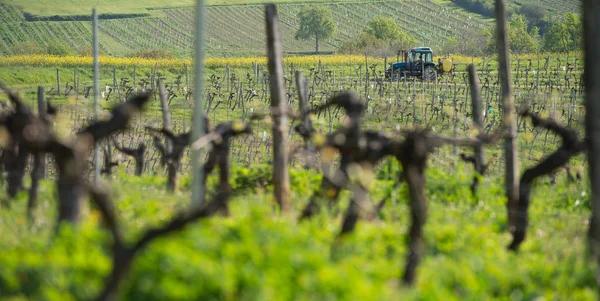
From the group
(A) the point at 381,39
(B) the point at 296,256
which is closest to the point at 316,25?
(A) the point at 381,39

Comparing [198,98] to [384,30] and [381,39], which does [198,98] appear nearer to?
[381,39]

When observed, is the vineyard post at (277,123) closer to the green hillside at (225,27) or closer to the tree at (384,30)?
the green hillside at (225,27)

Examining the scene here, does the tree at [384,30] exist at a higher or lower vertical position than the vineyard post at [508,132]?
higher

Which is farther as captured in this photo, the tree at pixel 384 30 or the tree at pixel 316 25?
the tree at pixel 316 25

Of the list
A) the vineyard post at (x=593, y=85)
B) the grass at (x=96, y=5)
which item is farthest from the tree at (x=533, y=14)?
the vineyard post at (x=593, y=85)

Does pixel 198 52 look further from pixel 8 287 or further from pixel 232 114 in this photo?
pixel 232 114

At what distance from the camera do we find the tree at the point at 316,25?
289 feet

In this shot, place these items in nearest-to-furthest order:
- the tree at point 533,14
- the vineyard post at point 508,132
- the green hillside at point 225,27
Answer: the vineyard post at point 508,132
the green hillside at point 225,27
the tree at point 533,14

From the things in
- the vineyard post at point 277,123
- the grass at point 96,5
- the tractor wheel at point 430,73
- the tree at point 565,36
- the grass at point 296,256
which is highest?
the grass at point 96,5

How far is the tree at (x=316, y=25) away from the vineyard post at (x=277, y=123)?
77.4 meters

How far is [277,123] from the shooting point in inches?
378

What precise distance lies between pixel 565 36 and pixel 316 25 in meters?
25.7

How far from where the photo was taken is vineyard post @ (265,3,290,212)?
9469 millimetres

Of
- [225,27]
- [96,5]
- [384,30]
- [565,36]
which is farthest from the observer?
[225,27]
